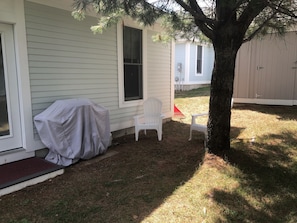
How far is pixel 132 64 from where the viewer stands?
5.77 metres

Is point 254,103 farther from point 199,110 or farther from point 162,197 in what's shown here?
point 162,197

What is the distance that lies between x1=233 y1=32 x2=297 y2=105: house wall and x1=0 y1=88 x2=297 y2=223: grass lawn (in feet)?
11.7

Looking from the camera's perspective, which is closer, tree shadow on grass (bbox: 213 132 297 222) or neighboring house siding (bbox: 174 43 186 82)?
tree shadow on grass (bbox: 213 132 297 222)

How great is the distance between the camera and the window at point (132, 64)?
5.60m

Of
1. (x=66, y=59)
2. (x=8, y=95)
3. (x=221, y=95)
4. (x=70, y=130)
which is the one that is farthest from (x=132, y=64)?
(x=8, y=95)

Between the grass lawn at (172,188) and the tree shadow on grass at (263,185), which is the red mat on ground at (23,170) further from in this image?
the tree shadow on grass at (263,185)

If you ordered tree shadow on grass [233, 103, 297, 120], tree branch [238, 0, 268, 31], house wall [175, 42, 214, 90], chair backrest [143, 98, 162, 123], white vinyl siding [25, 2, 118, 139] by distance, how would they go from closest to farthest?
tree branch [238, 0, 268, 31], white vinyl siding [25, 2, 118, 139], chair backrest [143, 98, 162, 123], tree shadow on grass [233, 103, 297, 120], house wall [175, 42, 214, 90]

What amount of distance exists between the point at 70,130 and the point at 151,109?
7.07 ft

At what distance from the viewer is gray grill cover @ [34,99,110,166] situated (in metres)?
3.74

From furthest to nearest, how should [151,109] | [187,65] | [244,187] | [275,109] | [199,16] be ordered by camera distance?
[187,65]
[275,109]
[151,109]
[199,16]
[244,187]

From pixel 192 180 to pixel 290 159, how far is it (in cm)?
170

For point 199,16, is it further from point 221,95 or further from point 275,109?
point 275,109

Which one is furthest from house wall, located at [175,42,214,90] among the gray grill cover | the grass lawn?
the gray grill cover

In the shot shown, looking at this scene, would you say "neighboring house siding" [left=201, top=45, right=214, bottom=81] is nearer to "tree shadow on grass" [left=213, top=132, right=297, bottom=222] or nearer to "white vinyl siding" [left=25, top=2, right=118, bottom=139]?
"white vinyl siding" [left=25, top=2, right=118, bottom=139]
